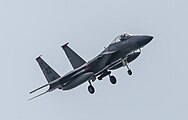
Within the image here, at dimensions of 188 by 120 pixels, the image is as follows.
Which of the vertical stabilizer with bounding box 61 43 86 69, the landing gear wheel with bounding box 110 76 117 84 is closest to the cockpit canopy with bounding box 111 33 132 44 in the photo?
the landing gear wheel with bounding box 110 76 117 84

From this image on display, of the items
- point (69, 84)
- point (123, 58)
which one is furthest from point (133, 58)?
point (69, 84)

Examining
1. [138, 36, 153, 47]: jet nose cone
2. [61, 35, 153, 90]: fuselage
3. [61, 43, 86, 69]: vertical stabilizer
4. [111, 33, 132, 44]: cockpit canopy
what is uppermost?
[61, 43, 86, 69]: vertical stabilizer

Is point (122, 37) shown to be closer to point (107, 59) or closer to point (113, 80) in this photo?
point (107, 59)

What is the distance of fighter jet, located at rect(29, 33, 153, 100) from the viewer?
176 ft

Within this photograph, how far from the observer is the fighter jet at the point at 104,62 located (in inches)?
2108

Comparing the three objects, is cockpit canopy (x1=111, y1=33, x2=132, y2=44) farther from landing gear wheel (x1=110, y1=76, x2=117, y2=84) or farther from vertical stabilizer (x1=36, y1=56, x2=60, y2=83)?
vertical stabilizer (x1=36, y1=56, x2=60, y2=83)

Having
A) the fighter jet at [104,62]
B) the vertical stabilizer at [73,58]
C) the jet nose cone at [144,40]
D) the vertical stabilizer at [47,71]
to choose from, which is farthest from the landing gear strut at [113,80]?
the vertical stabilizer at [47,71]

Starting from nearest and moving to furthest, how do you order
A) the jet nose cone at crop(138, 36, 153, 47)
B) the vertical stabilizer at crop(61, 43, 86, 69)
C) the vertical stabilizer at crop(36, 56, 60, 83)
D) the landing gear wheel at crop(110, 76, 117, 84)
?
the jet nose cone at crop(138, 36, 153, 47), the landing gear wheel at crop(110, 76, 117, 84), the vertical stabilizer at crop(61, 43, 86, 69), the vertical stabilizer at crop(36, 56, 60, 83)

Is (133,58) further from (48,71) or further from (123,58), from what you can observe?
(48,71)

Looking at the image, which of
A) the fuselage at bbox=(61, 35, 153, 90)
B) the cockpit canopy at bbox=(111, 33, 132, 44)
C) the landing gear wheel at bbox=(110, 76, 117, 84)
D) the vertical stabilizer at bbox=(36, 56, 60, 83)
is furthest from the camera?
the vertical stabilizer at bbox=(36, 56, 60, 83)

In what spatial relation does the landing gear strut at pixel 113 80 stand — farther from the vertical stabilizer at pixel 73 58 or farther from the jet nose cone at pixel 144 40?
the jet nose cone at pixel 144 40

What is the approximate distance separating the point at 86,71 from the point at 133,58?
382 cm

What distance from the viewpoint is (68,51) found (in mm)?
59312

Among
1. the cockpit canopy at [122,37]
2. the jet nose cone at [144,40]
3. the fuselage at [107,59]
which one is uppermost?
the cockpit canopy at [122,37]
